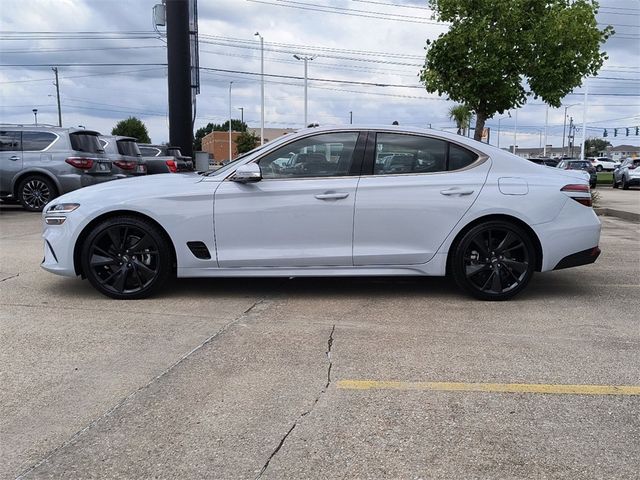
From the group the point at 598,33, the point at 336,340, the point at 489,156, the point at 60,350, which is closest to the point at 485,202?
the point at 489,156

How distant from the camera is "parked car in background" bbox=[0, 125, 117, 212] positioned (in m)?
12.5

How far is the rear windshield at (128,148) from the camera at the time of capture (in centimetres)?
1452

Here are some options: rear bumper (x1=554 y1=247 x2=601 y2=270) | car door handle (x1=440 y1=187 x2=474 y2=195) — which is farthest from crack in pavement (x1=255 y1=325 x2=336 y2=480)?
rear bumper (x1=554 y1=247 x2=601 y2=270)

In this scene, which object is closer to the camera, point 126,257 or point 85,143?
point 126,257

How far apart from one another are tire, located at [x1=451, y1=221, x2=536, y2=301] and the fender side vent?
2.34 meters

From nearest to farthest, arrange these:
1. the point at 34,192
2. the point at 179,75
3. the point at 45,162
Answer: the point at 45,162 → the point at 34,192 → the point at 179,75

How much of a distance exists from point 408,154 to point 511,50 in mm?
10803

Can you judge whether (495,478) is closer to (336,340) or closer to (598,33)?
(336,340)

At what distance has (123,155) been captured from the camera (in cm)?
1438

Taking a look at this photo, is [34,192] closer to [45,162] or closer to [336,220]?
[45,162]

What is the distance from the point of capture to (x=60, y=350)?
416 centimetres

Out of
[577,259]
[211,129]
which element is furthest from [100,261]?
[211,129]

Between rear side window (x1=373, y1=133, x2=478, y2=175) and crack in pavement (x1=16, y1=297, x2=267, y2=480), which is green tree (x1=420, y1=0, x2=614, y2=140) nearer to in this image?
rear side window (x1=373, y1=133, x2=478, y2=175)

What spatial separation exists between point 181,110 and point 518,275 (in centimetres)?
1685
